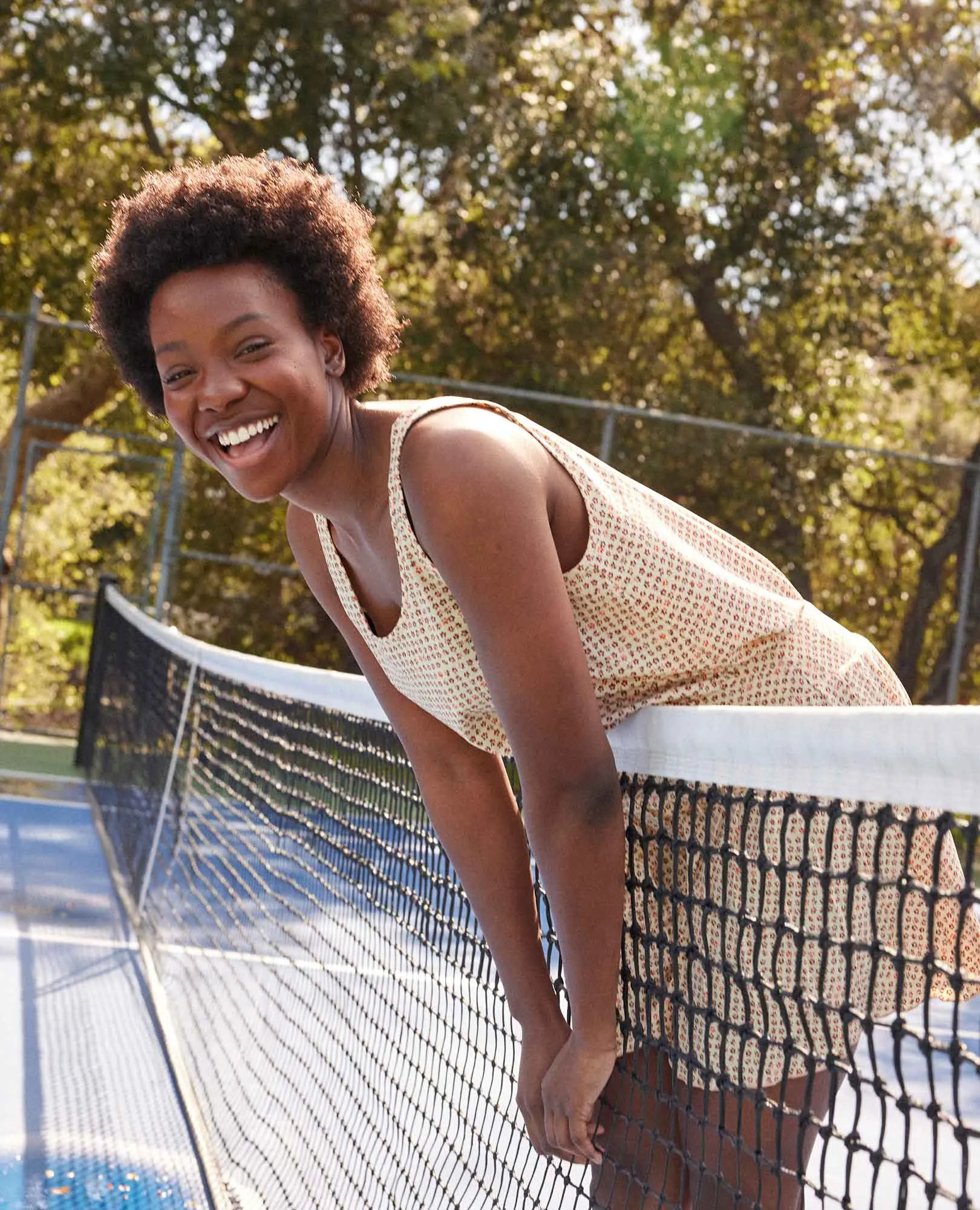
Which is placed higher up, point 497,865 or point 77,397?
point 77,397

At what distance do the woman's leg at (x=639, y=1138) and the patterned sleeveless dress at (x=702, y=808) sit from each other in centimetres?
4

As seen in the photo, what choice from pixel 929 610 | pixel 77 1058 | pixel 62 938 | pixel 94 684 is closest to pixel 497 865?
pixel 77 1058

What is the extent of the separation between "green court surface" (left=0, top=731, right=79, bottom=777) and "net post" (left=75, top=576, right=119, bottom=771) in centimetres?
16

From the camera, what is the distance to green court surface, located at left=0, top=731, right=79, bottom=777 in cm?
1030

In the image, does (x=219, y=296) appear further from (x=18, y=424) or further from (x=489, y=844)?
(x=18, y=424)

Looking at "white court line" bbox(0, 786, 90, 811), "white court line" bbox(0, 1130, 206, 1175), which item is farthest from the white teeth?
"white court line" bbox(0, 786, 90, 811)

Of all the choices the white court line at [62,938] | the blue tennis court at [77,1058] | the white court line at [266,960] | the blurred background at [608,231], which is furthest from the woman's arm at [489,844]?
the blurred background at [608,231]

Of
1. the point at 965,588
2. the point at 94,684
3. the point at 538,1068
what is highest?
the point at 965,588

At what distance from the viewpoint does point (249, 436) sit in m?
2.11

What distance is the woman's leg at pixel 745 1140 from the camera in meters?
1.79

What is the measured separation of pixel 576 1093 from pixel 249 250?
1184 millimetres

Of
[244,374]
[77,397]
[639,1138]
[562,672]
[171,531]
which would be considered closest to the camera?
[562,672]

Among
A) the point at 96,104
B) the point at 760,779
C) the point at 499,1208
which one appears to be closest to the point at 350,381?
the point at 760,779

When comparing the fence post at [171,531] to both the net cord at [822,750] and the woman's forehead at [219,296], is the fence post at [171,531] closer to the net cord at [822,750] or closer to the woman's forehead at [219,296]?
the woman's forehead at [219,296]
